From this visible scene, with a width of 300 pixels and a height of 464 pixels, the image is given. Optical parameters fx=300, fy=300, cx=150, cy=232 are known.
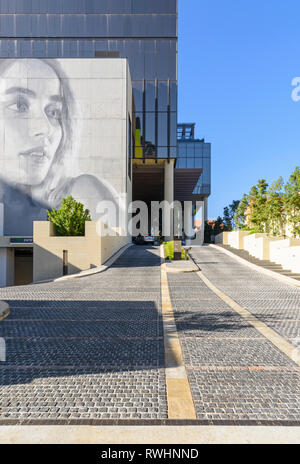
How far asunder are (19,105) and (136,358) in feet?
120

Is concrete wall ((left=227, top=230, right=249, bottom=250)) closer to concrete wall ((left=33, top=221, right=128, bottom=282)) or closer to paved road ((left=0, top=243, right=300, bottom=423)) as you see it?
concrete wall ((left=33, top=221, right=128, bottom=282))

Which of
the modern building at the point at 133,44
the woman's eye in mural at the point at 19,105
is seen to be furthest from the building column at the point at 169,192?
the woman's eye in mural at the point at 19,105

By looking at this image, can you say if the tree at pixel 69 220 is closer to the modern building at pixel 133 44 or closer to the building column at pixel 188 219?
the modern building at pixel 133 44

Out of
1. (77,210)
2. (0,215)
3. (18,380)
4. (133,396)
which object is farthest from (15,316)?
(0,215)

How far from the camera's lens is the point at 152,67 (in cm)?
4484

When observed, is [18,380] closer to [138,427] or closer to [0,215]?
[138,427]

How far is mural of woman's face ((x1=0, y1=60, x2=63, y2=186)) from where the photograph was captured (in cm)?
3419

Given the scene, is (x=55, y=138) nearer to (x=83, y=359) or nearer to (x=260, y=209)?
(x=260, y=209)

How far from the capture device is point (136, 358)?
19.1ft

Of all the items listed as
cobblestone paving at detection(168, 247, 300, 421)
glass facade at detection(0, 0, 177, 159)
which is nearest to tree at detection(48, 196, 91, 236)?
cobblestone paving at detection(168, 247, 300, 421)

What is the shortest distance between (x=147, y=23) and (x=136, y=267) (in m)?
41.5

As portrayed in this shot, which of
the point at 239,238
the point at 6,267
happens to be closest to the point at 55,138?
the point at 6,267

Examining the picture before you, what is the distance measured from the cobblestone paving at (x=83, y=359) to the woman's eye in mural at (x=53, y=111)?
1114 inches

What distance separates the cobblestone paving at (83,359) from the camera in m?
4.16
